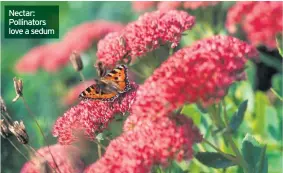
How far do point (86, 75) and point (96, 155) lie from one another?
201cm

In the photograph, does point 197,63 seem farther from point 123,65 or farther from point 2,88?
point 2,88

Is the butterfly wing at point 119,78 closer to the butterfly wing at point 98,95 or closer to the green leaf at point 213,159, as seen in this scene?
the butterfly wing at point 98,95

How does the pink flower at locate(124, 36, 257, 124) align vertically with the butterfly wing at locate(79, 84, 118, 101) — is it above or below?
above

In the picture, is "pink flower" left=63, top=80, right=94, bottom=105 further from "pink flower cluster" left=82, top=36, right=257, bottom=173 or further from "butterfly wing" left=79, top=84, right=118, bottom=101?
"pink flower cluster" left=82, top=36, right=257, bottom=173

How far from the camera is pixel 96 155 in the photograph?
96.8 inches

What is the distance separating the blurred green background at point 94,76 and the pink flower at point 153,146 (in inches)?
16.5

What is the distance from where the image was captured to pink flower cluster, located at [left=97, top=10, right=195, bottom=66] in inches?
74.0

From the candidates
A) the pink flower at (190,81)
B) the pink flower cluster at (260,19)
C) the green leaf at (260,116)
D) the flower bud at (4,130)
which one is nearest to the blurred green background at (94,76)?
the green leaf at (260,116)

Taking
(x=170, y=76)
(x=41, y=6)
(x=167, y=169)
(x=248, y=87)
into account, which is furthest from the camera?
(x=248, y=87)

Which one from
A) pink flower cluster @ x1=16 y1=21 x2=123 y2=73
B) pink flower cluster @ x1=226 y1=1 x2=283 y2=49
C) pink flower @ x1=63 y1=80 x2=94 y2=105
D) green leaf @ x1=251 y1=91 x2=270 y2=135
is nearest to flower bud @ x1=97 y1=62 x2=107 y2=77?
pink flower cluster @ x1=226 y1=1 x2=283 y2=49

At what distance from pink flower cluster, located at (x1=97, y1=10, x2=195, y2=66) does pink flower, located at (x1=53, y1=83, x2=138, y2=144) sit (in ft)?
0.60

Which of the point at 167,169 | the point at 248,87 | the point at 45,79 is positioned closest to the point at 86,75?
the point at 45,79

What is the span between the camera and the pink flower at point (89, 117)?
5.59ft

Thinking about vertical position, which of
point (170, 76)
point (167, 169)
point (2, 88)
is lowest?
point (2, 88)
